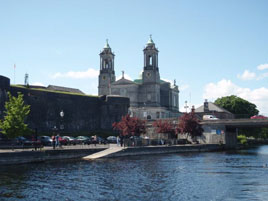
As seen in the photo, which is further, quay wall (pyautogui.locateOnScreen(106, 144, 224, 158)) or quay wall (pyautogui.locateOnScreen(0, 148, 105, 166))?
quay wall (pyautogui.locateOnScreen(106, 144, 224, 158))

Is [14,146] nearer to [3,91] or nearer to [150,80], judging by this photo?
[3,91]

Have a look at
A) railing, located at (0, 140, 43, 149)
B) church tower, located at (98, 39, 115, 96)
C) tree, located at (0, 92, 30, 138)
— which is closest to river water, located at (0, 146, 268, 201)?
railing, located at (0, 140, 43, 149)

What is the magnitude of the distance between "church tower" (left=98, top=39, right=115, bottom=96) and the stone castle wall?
1722 inches

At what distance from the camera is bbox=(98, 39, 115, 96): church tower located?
135250 mm

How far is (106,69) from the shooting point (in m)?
136

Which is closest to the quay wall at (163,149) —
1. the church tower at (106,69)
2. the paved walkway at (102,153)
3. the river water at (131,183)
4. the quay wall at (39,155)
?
the paved walkway at (102,153)

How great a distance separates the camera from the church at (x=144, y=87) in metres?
124

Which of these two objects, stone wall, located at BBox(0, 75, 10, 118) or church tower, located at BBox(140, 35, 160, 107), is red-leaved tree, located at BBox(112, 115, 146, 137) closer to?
stone wall, located at BBox(0, 75, 10, 118)

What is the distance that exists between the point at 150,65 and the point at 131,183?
10494 centimetres

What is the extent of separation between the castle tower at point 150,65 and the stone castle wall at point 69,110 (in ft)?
127

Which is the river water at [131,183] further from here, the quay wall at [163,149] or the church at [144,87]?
the church at [144,87]

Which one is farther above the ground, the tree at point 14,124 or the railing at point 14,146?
the tree at point 14,124

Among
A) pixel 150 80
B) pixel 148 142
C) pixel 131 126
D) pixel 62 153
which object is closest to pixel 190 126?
pixel 131 126

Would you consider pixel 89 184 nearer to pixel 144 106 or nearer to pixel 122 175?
pixel 122 175
